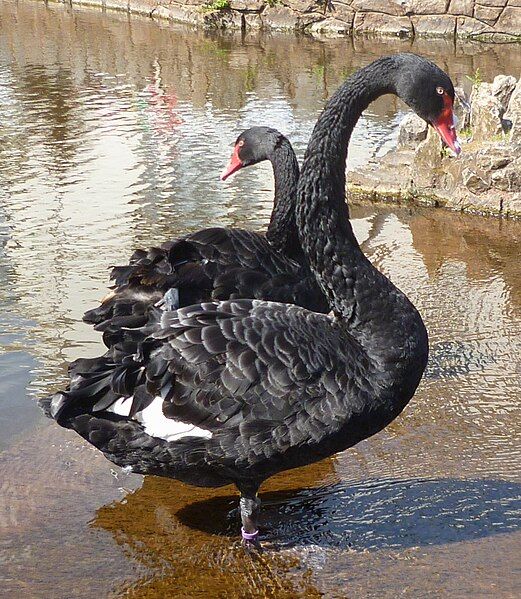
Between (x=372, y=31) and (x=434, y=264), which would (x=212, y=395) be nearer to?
(x=434, y=264)

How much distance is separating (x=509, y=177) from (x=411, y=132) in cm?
146

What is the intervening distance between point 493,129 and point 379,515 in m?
4.65

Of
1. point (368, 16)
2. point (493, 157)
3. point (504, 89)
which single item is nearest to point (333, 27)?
point (368, 16)

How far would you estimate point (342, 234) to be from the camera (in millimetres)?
3301

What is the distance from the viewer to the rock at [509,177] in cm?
682

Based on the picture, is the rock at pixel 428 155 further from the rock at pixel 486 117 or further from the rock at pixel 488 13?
the rock at pixel 488 13

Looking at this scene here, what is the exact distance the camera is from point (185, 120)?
409 inches

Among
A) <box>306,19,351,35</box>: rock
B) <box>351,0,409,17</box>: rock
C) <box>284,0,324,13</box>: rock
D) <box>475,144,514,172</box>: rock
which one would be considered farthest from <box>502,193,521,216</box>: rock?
<box>284,0,324,13</box>: rock

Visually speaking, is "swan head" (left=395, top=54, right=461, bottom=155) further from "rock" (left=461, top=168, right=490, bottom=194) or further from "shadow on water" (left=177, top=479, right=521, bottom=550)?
"rock" (left=461, top=168, right=490, bottom=194)

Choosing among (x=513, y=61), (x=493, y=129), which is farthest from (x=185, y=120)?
(x=513, y=61)

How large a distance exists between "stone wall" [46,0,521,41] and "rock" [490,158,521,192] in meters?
10.3

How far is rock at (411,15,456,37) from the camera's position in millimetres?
16766

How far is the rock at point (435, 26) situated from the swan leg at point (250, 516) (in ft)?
48.8

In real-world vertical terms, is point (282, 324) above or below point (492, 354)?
above
